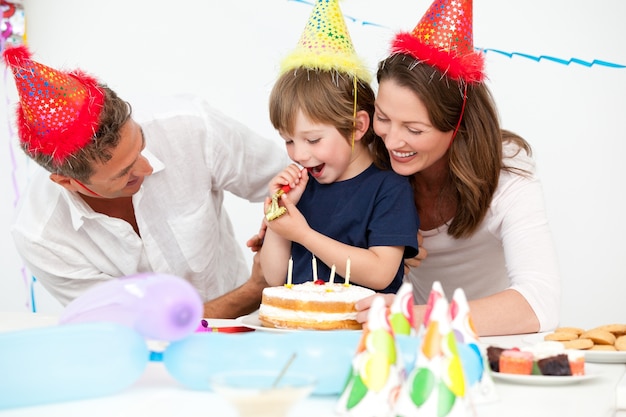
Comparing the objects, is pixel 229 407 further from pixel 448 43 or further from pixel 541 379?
pixel 448 43

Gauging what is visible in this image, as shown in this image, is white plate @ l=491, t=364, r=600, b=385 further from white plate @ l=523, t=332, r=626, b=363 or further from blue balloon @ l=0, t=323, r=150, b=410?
blue balloon @ l=0, t=323, r=150, b=410

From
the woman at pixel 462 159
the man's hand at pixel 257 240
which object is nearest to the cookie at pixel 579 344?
the woman at pixel 462 159

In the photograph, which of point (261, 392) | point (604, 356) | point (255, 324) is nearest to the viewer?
point (261, 392)

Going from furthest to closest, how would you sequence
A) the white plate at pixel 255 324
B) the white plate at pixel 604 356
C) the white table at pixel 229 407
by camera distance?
the white plate at pixel 255 324
the white plate at pixel 604 356
the white table at pixel 229 407

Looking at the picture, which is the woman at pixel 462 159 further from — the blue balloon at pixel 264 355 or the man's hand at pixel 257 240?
the blue balloon at pixel 264 355

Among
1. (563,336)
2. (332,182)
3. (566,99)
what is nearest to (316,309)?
(563,336)

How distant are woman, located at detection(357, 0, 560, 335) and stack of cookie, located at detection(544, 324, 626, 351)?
236 millimetres

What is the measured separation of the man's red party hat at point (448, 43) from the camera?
1.80 metres

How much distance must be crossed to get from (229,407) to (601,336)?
2.35ft

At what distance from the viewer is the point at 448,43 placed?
5.97 ft

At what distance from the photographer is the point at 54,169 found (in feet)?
6.42

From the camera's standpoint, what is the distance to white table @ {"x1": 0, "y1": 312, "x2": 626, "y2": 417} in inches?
37.1

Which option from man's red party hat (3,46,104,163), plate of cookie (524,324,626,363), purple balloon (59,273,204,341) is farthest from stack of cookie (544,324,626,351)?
man's red party hat (3,46,104,163)

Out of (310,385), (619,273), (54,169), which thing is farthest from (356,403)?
(619,273)
